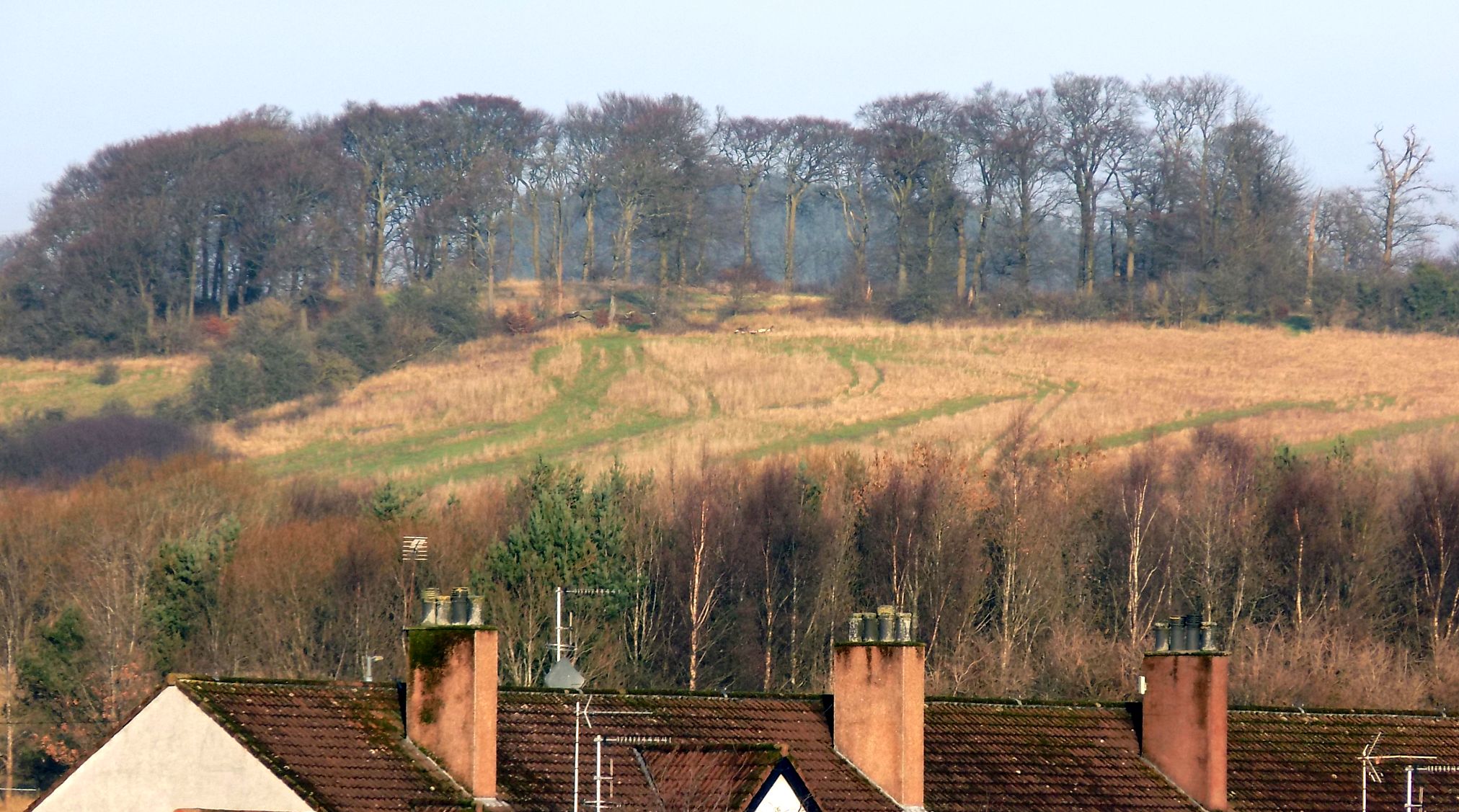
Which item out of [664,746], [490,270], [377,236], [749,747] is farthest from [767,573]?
[377,236]

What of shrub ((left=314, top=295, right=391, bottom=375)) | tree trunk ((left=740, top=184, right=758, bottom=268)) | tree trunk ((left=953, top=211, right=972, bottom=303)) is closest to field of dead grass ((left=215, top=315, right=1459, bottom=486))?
shrub ((left=314, top=295, right=391, bottom=375))

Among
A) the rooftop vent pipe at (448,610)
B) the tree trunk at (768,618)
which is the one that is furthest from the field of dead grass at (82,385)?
the rooftop vent pipe at (448,610)

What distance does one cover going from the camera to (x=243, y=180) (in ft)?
372

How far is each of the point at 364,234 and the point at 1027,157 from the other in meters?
31.9

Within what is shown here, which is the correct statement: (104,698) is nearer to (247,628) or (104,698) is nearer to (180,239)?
(247,628)

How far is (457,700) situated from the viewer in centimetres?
2306

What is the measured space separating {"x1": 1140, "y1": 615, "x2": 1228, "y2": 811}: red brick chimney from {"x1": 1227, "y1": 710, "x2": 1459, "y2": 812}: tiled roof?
506 mm

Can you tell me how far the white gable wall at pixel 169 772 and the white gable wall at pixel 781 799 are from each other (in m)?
4.64

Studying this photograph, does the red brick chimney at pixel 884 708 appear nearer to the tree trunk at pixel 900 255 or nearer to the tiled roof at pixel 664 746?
the tiled roof at pixel 664 746

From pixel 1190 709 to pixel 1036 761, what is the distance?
5.73 ft

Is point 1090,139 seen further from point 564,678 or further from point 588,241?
point 564,678

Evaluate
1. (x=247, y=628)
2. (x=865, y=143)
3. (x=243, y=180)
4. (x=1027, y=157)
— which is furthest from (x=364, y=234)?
(x=247, y=628)

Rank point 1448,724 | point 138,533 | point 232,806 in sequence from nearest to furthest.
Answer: point 232,806
point 1448,724
point 138,533

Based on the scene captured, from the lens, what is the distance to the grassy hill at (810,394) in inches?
3428
